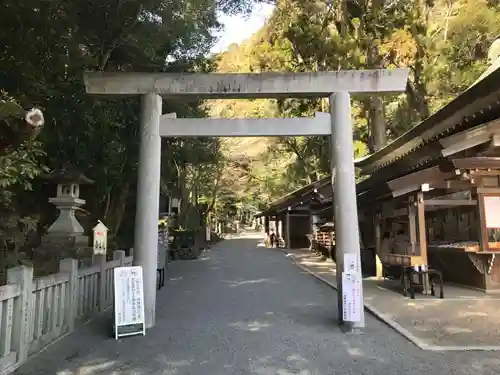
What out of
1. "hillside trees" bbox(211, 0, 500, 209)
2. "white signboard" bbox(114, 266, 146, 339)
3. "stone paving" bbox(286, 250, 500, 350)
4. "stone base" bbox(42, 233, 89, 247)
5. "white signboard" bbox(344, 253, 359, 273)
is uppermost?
"hillside trees" bbox(211, 0, 500, 209)

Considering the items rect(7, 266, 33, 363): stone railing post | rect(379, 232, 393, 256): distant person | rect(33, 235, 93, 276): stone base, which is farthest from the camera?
rect(379, 232, 393, 256): distant person

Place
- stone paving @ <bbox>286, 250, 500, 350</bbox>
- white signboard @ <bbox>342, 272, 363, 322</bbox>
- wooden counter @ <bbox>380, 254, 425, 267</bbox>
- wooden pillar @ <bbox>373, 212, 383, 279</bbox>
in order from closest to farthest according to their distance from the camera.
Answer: stone paving @ <bbox>286, 250, 500, 350</bbox>, white signboard @ <bbox>342, 272, 363, 322</bbox>, wooden counter @ <bbox>380, 254, 425, 267</bbox>, wooden pillar @ <bbox>373, 212, 383, 279</bbox>

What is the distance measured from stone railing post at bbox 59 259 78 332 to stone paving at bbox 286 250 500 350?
5.27 metres

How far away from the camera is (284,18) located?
17.5 meters

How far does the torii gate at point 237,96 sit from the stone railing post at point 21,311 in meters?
2.25

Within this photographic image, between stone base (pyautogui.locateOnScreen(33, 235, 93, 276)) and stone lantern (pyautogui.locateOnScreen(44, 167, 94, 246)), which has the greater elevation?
stone lantern (pyautogui.locateOnScreen(44, 167, 94, 246))

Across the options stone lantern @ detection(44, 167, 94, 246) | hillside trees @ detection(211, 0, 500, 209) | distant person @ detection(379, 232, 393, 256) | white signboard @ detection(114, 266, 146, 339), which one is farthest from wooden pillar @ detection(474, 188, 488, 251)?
stone lantern @ detection(44, 167, 94, 246)

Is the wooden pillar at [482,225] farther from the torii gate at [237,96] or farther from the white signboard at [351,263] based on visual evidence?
the white signboard at [351,263]

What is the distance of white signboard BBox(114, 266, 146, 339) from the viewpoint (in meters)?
6.68

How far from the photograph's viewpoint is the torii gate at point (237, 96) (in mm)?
7508

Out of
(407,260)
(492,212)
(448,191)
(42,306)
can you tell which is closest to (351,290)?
(407,260)

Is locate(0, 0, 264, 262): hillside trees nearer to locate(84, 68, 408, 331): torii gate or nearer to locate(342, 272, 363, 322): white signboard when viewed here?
locate(84, 68, 408, 331): torii gate

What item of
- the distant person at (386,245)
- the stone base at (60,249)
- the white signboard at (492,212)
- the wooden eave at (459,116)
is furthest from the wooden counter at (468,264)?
the stone base at (60,249)

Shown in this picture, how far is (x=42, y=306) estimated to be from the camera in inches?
238
